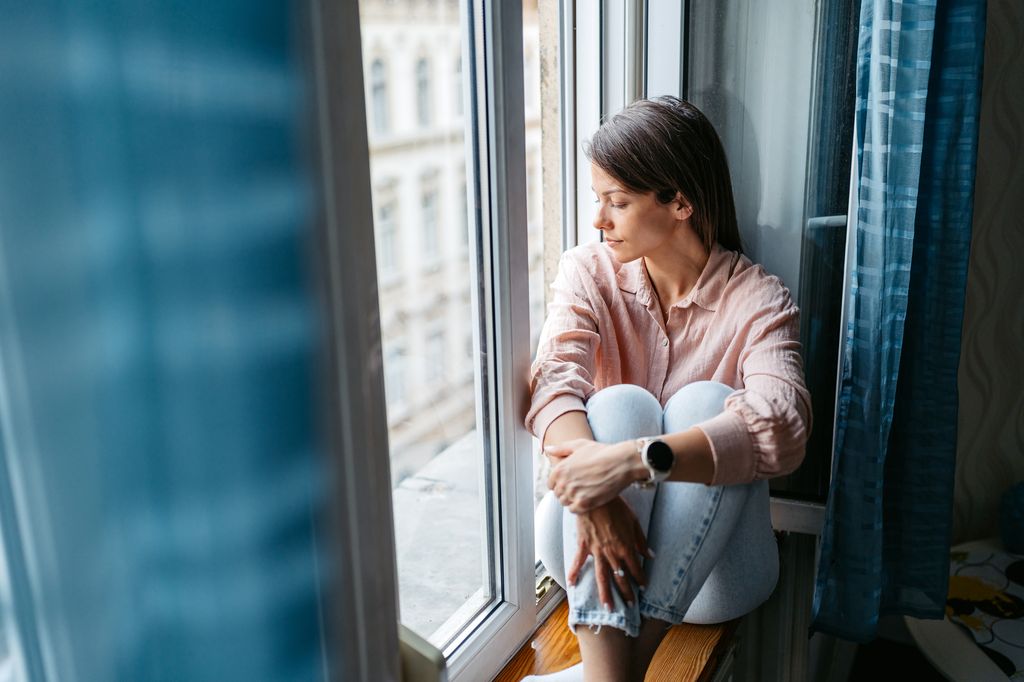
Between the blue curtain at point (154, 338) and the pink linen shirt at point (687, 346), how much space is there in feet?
2.53

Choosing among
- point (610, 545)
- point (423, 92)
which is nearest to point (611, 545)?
point (610, 545)

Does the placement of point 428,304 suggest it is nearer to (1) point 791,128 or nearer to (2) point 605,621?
(2) point 605,621

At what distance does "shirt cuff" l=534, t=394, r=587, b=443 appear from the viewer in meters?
1.16

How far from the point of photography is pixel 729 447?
1.06 metres

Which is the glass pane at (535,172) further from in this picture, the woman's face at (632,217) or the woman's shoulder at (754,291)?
the woman's shoulder at (754,291)

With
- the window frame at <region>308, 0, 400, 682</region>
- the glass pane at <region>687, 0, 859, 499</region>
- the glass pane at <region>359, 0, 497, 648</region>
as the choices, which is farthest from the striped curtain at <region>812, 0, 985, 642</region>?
the window frame at <region>308, 0, 400, 682</region>

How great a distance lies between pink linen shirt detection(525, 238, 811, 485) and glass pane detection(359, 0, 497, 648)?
0.14 metres

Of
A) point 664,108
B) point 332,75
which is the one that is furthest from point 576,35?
point 332,75

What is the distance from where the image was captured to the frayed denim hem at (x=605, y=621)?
106 centimetres

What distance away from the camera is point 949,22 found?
51.1 inches

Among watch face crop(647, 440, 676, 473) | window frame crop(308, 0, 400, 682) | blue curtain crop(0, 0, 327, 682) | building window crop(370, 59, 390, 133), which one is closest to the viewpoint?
blue curtain crop(0, 0, 327, 682)

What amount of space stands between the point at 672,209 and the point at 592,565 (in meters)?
0.52

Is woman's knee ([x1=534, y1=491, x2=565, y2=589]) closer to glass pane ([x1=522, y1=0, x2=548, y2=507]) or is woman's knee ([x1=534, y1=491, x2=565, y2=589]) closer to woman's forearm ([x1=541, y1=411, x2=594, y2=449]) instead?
woman's forearm ([x1=541, y1=411, x2=594, y2=449])

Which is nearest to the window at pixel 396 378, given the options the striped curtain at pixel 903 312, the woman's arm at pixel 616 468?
the woman's arm at pixel 616 468
